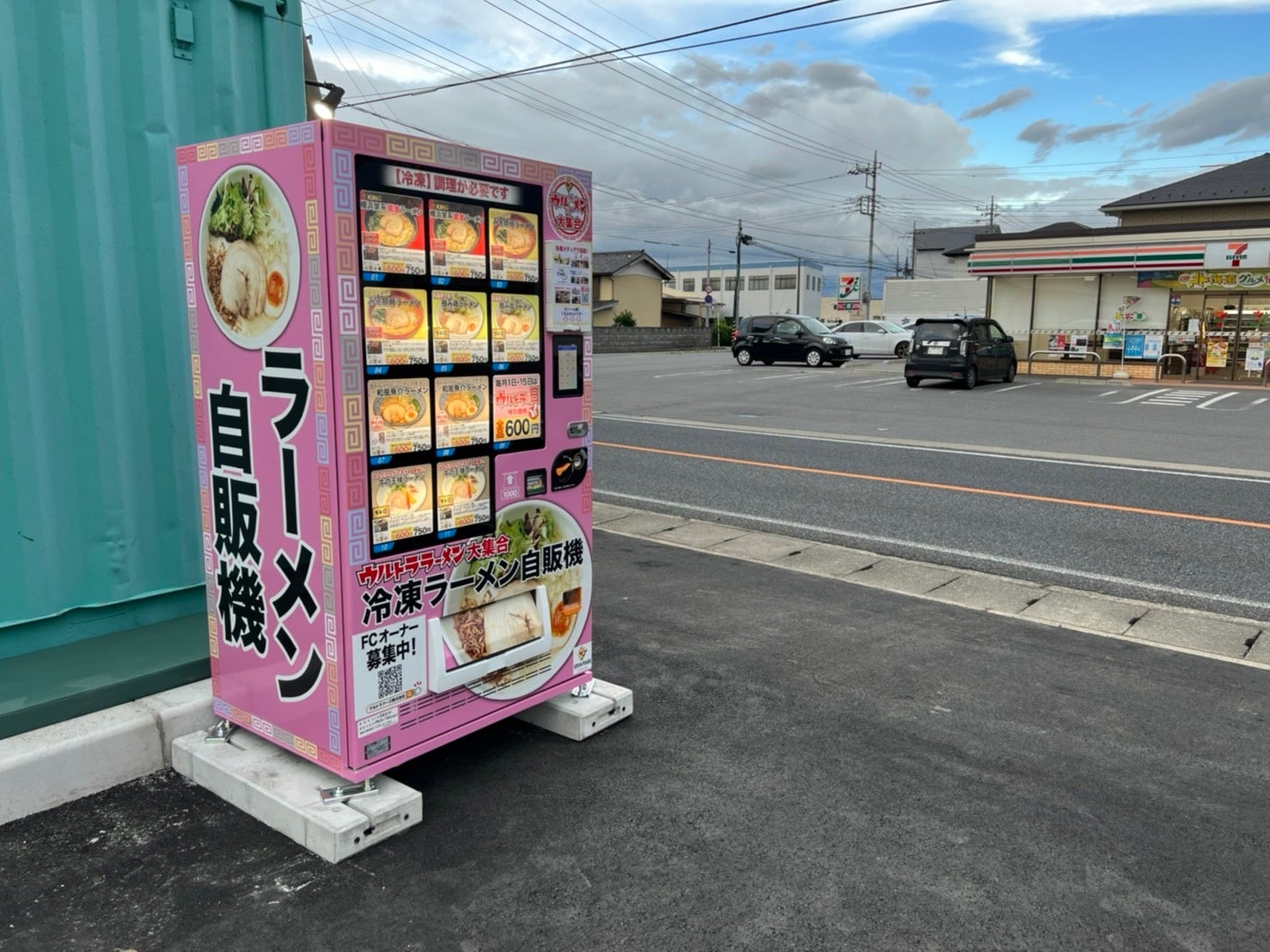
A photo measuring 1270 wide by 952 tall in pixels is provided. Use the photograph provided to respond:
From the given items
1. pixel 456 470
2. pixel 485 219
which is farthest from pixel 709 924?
pixel 485 219

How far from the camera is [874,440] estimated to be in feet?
40.8

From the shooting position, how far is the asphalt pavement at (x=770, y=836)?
252 cm

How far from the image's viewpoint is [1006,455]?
11.3m

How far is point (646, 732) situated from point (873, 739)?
925 millimetres

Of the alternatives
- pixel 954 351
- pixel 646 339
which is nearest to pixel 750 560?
pixel 954 351

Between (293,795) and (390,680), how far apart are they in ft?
1.60

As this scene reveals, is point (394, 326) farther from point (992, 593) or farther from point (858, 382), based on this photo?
point (858, 382)

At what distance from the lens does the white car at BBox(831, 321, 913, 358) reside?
112 ft

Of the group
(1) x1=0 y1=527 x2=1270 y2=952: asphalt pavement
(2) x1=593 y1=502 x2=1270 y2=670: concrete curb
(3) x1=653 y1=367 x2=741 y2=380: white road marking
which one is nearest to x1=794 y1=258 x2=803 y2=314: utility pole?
(3) x1=653 y1=367 x2=741 y2=380: white road marking

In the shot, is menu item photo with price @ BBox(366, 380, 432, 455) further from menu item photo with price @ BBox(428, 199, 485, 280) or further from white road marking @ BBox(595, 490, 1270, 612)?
white road marking @ BBox(595, 490, 1270, 612)

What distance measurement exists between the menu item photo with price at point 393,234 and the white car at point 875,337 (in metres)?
32.4

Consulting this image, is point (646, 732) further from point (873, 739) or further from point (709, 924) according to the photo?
point (709, 924)

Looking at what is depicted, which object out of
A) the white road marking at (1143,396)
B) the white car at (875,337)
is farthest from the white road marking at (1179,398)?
the white car at (875,337)

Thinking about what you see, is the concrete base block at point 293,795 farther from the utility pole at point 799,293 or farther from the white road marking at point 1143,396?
the utility pole at point 799,293
